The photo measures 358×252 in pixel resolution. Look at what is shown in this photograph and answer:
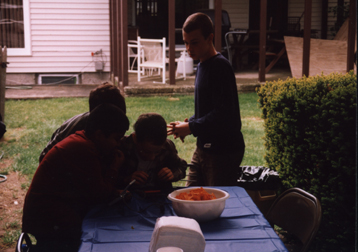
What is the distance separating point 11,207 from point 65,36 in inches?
388

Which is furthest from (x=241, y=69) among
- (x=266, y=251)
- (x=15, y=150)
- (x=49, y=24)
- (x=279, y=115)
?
(x=266, y=251)

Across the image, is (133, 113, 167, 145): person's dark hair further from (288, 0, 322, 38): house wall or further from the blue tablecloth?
(288, 0, 322, 38): house wall

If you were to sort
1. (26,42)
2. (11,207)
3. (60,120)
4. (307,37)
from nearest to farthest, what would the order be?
(11,207) → (60,120) → (307,37) → (26,42)

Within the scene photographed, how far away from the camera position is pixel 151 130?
2.78 meters

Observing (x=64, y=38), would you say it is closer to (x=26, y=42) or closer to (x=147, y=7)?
(x=26, y=42)

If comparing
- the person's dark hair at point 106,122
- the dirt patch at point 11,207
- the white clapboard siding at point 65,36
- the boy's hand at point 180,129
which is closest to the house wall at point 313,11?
the white clapboard siding at point 65,36

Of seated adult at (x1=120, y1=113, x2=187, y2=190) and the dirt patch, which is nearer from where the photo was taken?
seated adult at (x1=120, y1=113, x2=187, y2=190)

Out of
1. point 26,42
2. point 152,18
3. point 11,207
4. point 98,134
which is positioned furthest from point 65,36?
point 98,134

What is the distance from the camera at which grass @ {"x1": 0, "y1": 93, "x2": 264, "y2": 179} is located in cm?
648

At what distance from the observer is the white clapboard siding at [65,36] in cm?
1359

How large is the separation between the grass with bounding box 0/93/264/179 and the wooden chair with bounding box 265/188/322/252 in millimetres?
3235

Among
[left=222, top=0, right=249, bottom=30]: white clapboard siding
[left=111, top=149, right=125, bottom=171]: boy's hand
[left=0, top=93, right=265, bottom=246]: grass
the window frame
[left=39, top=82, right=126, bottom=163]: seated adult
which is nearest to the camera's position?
[left=111, top=149, right=125, bottom=171]: boy's hand

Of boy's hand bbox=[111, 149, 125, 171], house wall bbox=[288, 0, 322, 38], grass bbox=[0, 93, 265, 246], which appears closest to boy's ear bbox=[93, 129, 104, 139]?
boy's hand bbox=[111, 149, 125, 171]

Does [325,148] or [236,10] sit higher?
[236,10]
